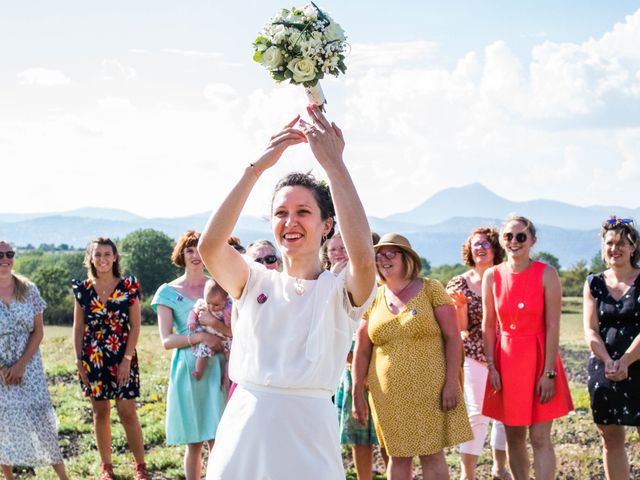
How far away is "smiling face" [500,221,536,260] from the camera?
23.1 feet

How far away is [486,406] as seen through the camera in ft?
23.4

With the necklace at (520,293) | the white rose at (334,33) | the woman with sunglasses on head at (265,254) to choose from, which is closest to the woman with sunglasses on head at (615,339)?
the necklace at (520,293)

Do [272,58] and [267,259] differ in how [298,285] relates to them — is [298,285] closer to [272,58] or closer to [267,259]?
[272,58]

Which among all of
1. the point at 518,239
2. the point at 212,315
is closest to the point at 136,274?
the point at 212,315

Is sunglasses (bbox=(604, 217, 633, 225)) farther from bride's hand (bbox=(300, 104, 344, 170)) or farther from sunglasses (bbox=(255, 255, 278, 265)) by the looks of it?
bride's hand (bbox=(300, 104, 344, 170))

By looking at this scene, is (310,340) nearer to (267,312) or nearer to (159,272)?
(267,312)

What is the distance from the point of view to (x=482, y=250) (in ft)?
26.5

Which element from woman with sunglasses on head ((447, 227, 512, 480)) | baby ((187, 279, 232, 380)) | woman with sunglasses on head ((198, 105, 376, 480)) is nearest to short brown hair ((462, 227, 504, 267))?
woman with sunglasses on head ((447, 227, 512, 480))

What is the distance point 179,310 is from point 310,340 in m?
4.01

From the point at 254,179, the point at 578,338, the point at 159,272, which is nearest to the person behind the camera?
the point at 254,179

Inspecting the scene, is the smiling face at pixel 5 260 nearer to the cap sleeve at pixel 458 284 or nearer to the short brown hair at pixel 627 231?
the cap sleeve at pixel 458 284

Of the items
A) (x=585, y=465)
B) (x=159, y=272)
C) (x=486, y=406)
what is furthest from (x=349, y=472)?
(x=159, y=272)

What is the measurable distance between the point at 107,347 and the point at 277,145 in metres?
4.80

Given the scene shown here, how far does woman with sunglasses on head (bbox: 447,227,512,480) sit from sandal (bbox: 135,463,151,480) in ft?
9.45
